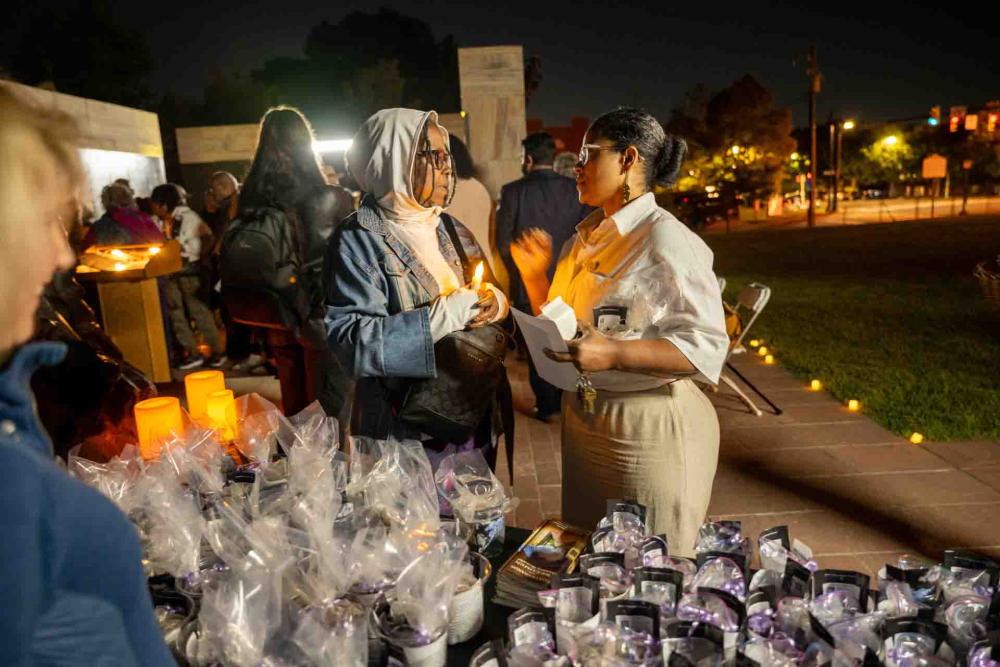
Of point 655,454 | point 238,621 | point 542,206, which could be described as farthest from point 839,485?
point 238,621

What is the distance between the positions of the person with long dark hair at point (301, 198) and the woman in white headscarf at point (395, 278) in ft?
3.63

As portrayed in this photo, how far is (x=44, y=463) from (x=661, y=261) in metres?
1.67

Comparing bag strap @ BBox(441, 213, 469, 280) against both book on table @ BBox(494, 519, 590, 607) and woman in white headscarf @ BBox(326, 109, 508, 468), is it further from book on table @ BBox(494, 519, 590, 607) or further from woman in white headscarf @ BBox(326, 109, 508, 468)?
book on table @ BBox(494, 519, 590, 607)

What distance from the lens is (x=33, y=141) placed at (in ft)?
2.73

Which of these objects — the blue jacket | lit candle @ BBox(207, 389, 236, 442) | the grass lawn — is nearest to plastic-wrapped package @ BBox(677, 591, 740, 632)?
the blue jacket

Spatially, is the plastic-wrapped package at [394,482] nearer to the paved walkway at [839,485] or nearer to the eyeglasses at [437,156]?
the eyeglasses at [437,156]

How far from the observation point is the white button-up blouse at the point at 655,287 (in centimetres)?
205

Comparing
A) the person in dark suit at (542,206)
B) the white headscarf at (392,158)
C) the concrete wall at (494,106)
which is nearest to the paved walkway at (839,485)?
the person in dark suit at (542,206)

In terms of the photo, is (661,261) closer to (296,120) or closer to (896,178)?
(296,120)

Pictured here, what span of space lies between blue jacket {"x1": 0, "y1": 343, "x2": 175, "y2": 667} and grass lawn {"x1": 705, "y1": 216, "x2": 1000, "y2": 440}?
19.4 feet

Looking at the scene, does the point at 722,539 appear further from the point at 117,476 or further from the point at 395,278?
the point at 117,476

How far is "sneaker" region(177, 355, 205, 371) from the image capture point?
24.7 ft

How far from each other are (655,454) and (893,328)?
854cm

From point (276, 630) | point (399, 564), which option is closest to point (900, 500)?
point (399, 564)
